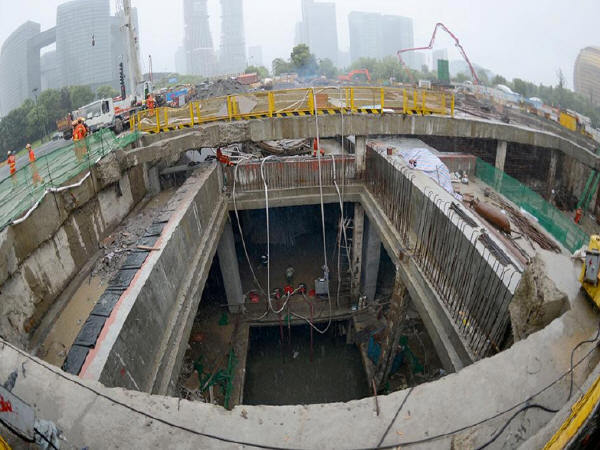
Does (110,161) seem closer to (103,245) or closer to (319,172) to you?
(103,245)

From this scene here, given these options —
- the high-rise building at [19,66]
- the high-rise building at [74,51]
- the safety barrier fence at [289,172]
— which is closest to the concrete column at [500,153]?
the safety barrier fence at [289,172]

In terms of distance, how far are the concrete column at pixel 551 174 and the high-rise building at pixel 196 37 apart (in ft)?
580

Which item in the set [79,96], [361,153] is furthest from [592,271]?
[79,96]

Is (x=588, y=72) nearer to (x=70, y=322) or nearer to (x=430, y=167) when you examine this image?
(x=430, y=167)

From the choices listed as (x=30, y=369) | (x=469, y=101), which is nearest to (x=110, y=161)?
(x=30, y=369)

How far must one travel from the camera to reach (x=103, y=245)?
9.87 metres

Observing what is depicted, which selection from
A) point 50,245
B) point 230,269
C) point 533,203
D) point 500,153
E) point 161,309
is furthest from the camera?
point 500,153

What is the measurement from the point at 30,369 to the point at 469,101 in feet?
101

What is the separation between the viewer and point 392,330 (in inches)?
445

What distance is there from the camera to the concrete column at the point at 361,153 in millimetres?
14109

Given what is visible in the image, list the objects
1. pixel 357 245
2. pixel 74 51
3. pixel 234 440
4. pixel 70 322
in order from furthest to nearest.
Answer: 1. pixel 74 51
2. pixel 357 245
3. pixel 70 322
4. pixel 234 440

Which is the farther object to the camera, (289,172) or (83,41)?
(83,41)

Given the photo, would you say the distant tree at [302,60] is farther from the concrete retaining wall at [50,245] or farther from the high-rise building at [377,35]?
the high-rise building at [377,35]

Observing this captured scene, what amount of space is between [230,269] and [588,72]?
90215mm
